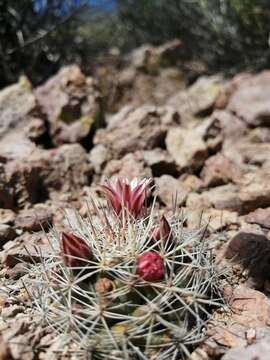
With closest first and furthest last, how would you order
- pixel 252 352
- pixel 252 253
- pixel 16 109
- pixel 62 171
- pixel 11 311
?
pixel 252 352
pixel 11 311
pixel 252 253
pixel 62 171
pixel 16 109

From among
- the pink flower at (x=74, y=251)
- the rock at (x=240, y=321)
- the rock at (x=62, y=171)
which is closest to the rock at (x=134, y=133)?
the rock at (x=62, y=171)

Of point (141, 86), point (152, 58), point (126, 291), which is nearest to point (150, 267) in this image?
point (126, 291)

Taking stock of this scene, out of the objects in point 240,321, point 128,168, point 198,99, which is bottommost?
point 240,321

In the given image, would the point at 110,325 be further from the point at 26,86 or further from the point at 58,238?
the point at 26,86

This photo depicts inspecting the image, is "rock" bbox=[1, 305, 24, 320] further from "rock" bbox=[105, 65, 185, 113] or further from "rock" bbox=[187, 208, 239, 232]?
"rock" bbox=[105, 65, 185, 113]

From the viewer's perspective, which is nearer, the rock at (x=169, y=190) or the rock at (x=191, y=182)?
the rock at (x=169, y=190)

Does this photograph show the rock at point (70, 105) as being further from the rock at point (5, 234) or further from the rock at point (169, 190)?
the rock at point (5, 234)

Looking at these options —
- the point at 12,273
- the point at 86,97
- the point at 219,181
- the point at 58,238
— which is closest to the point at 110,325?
the point at 58,238

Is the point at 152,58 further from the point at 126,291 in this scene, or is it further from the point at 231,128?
the point at 126,291
